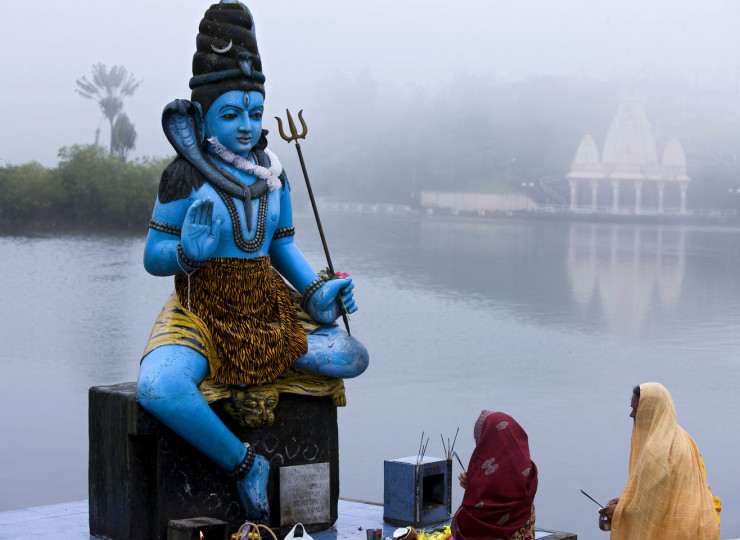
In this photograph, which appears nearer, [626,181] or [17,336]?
[17,336]

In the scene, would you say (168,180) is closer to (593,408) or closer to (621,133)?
(593,408)

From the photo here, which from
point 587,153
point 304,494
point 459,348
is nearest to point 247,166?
point 304,494

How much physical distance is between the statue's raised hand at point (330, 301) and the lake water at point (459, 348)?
2.49 metres

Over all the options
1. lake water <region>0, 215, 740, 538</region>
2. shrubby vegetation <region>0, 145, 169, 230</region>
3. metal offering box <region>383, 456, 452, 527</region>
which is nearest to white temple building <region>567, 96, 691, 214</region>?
lake water <region>0, 215, 740, 538</region>

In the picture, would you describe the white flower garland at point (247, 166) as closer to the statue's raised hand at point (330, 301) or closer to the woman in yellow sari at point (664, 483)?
the statue's raised hand at point (330, 301)

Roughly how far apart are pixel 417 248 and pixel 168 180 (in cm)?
1380

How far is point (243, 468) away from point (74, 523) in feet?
2.94

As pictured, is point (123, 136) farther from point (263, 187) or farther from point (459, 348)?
point (263, 187)

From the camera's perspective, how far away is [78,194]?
13422 mm

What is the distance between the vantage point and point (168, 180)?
444cm

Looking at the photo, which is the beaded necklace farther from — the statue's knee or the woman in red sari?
the woman in red sari

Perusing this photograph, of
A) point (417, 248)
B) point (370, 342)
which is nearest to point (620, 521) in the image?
point (370, 342)

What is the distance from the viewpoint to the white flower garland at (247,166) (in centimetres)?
454

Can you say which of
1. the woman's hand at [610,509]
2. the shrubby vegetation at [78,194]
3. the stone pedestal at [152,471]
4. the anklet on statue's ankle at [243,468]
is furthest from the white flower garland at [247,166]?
the shrubby vegetation at [78,194]
